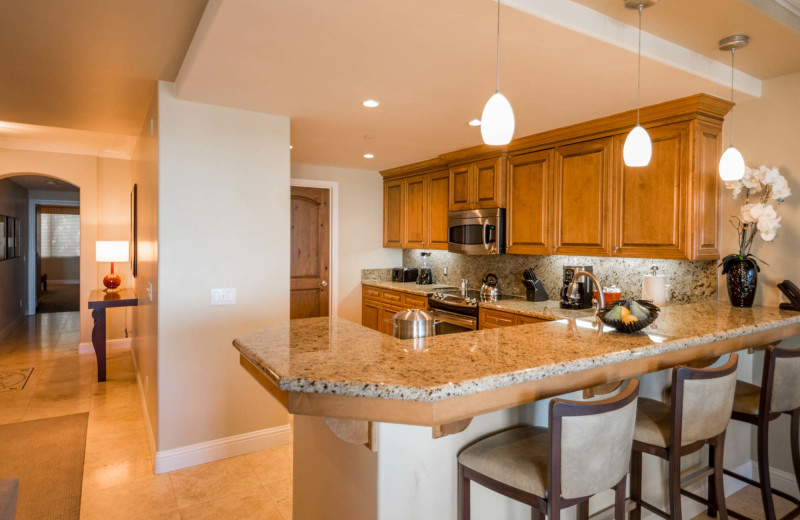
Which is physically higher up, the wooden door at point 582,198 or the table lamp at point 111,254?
the wooden door at point 582,198

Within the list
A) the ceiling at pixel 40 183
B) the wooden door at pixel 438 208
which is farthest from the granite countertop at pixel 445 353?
the ceiling at pixel 40 183

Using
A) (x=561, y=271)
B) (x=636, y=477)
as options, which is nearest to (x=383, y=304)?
(x=561, y=271)

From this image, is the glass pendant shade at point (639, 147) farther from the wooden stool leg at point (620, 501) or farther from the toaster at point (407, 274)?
the toaster at point (407, 274)

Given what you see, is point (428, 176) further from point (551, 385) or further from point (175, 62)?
point (551, 385)

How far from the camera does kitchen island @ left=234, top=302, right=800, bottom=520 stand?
50.2 inches

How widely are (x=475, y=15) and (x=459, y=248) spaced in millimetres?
2920

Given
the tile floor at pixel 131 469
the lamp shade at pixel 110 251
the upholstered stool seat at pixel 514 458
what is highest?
the lamp shade at pixel 110 251

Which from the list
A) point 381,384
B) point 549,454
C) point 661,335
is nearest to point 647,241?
point 661,335

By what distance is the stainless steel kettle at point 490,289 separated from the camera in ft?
14.1

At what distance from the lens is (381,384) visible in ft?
4.08

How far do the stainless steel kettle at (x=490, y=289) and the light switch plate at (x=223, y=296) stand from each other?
2.23 meters

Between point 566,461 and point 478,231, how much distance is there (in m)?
3.18

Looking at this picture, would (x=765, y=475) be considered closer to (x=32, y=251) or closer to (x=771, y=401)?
(x=771, y=401)

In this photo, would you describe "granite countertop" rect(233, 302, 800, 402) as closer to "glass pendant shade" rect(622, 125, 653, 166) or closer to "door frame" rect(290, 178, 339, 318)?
"glass pendant shade" rect(622, 125, 653, 166)
